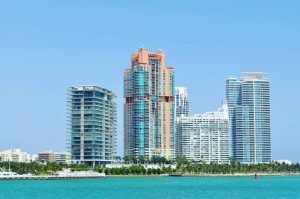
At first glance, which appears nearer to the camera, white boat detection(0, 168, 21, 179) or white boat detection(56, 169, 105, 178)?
white boat detection(0, 168, 21, 179)

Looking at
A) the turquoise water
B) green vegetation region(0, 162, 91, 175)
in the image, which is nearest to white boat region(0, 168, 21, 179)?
green vegetation region(0, 162, 91, 175)

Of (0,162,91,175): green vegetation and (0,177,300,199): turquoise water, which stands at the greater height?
(0,162,91,175): green vegetation

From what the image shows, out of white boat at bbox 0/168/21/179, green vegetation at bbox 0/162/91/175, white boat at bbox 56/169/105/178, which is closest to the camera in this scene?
white boat at bbox 0/168/21/179

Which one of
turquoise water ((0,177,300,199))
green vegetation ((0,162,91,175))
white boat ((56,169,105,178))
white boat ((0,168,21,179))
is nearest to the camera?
turquoise water ((0,177,300,199))

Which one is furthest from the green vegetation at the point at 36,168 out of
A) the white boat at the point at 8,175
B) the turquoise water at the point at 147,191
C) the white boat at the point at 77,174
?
the turquoise water at the point at 147,191

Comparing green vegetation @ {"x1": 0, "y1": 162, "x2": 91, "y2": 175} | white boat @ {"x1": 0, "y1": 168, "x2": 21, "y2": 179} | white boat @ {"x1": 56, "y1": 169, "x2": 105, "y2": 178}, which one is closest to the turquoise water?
white boat @ {"x1": 0, "y1": 168, "x2": 21, "y2": 179}

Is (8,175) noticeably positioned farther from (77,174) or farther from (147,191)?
(147,191)

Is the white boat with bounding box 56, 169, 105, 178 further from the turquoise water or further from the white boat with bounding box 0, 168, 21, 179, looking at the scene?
the turquoise water

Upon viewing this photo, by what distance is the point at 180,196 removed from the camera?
9244 centimetres

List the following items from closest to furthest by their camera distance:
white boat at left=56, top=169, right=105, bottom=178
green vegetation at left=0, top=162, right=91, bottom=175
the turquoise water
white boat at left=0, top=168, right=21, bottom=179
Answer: the turquoise water < white boat at left=0, top=168, right=21, bottom=179 < white boat at left=56, top=169, right=105, bottom=178 < green vegetation at left=0, top=162, right=91, bottom=175

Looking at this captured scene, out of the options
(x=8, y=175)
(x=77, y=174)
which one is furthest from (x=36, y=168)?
(x=8, y=175)

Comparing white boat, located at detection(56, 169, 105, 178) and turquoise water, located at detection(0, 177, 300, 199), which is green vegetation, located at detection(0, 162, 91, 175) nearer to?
white boat, located at detection(56, 169, 105, 178)

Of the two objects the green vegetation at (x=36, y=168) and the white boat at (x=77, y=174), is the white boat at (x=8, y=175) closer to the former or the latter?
the white boat at (x=77, y=174)

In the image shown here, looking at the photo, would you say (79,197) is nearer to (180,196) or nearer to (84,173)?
(180,196)
